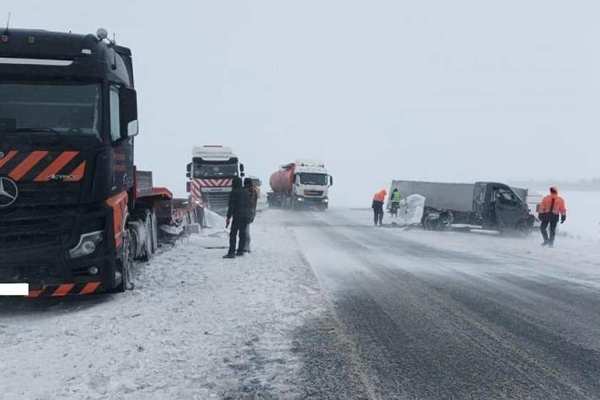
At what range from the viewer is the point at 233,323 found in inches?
229

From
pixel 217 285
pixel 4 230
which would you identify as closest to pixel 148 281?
pixel 217 285

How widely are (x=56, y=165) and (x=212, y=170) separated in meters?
20.4

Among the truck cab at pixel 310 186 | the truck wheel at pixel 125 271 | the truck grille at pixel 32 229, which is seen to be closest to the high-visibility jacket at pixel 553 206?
the truck wheel at pixel 125 271

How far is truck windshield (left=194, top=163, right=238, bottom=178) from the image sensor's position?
85.9 ft

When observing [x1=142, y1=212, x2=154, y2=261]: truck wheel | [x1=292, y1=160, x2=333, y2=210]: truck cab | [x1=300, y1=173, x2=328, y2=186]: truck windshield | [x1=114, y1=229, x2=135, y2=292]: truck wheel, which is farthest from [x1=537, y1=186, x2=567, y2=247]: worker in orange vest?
[x1=300, y1=173, x2=328, y2=186]: truck windshield

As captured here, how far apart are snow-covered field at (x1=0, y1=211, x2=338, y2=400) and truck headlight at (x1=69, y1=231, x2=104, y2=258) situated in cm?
71

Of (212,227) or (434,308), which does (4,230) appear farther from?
(212,227)

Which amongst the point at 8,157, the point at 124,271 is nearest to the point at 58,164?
the point at 8,157

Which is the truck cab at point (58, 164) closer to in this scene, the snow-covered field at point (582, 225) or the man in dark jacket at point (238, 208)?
the man in dark jacket at point (238, 208)

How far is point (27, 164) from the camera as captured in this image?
5.94 metres

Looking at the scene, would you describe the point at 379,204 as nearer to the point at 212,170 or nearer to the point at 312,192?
the point at 212,170

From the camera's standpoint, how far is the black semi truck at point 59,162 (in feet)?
19.5

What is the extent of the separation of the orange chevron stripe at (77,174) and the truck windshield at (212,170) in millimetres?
20168

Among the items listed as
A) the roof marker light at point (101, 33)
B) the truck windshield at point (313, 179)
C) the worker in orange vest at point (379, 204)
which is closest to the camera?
the roof marker light at point (101, 33)
